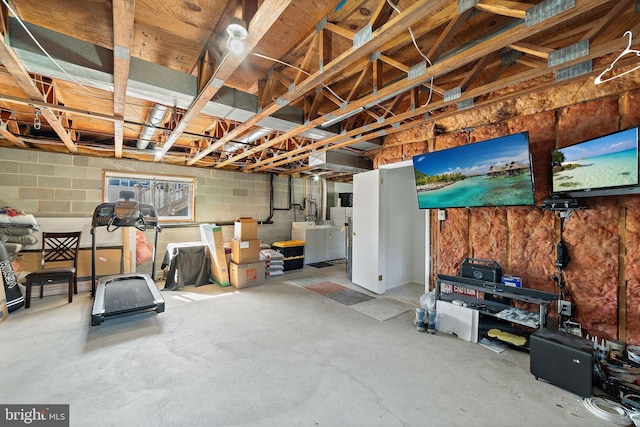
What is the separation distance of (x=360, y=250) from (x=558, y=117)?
3.33 meters

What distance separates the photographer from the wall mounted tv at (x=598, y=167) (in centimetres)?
205

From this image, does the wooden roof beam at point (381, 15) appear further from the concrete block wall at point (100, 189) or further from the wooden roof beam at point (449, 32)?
the concrete block wall at point (100, 189)

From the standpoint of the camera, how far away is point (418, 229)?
5.40 meters

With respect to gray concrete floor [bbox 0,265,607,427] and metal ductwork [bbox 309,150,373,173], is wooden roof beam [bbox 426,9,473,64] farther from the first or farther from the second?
metal ductwork [bbox 309,150,373,173]

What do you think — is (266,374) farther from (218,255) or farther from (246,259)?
(218,255)

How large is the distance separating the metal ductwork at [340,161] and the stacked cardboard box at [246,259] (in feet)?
5.93

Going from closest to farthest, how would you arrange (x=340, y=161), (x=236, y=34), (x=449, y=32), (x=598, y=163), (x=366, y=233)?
1. (x=236, y=34)
2. (x=449, y=32)
3. (x=598, y=163)
4. (x=366, y=233)
5. (x=340, y=161)

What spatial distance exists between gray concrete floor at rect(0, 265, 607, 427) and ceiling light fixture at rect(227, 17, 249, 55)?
2.44 meters

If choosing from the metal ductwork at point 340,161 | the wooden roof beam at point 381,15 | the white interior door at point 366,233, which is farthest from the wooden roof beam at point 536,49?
the metal ductwork at point 340,161

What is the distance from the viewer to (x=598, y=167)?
7.38 ft

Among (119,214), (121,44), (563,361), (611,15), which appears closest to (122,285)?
(119,214)

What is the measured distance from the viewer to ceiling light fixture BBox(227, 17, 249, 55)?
1.46 meters

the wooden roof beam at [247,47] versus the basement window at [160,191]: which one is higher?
the wooden roof beam at [247,47]

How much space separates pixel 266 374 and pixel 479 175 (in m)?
3.05
